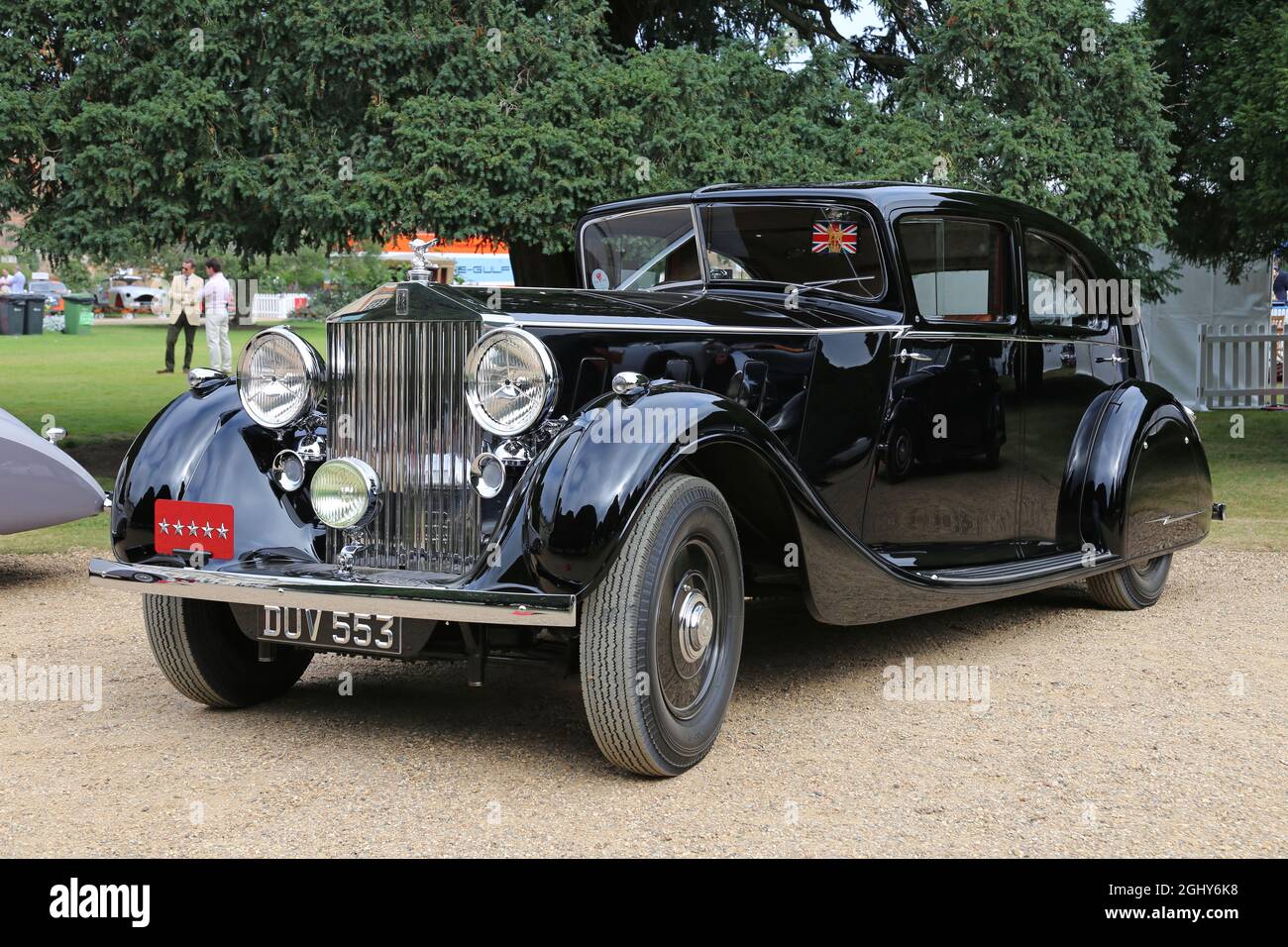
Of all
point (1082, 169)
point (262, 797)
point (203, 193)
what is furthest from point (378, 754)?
point (1082, 169)

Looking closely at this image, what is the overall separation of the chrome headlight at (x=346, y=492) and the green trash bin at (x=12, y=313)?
3386 centimetres

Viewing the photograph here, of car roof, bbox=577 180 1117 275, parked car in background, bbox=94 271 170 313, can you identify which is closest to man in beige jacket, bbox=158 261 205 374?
car roof, bbox=577 180 1117 275

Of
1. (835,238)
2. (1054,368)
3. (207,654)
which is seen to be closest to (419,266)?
(207,654)

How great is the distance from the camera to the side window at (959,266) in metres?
5.16

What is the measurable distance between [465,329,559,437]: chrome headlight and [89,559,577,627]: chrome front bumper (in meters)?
0.53

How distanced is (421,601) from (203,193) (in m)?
6.94

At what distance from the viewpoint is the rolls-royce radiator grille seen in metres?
4.04

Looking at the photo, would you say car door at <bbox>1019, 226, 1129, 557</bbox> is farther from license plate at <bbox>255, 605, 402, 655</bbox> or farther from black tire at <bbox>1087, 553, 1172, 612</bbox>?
license plate at <bbox>255, 605, 402, 655</bbox>

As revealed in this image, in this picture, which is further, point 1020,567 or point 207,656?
point 1020,567

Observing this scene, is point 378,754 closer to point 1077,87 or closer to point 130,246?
point 130,246

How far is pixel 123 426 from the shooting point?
1371 cm

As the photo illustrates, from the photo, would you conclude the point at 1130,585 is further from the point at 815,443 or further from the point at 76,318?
the point at 76,318

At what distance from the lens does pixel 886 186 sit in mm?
5215

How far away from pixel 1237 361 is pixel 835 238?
555 inches
